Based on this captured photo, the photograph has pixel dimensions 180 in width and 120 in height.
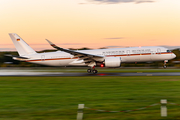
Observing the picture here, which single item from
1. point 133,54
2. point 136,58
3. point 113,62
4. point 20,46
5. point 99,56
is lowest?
point 113,62

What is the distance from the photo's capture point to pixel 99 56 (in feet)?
97.2

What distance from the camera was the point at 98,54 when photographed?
31.9 m

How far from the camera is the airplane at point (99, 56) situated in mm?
29233

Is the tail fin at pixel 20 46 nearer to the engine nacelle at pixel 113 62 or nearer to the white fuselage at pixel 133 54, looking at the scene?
the white fuselage at pixel 133 54

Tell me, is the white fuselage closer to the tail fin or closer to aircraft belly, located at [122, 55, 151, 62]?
aircraft belly, located at [122, 55, 151, 62]

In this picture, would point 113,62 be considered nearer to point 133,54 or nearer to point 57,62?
point 133,54

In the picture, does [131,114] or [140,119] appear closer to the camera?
[140,119]

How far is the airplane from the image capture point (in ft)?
95.9

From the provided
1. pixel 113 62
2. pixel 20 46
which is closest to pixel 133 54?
pixel 113 62

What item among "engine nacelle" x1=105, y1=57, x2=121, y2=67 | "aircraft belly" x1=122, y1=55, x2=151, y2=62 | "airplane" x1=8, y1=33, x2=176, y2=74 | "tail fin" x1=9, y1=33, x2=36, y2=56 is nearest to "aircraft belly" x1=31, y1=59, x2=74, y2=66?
"airplane" x1=8, y1=33, x2=176, y2=74

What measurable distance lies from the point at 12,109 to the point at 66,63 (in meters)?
23.3

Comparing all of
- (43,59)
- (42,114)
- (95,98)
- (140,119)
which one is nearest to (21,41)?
(43,59)

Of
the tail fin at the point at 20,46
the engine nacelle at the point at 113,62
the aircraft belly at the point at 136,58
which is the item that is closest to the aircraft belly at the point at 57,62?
the tail fin at the point at 20,46

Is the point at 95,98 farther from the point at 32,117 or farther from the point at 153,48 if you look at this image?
the point at 153,48
